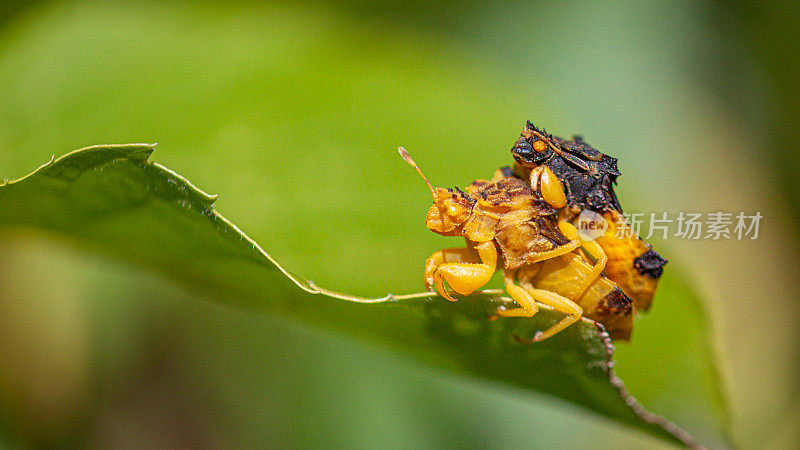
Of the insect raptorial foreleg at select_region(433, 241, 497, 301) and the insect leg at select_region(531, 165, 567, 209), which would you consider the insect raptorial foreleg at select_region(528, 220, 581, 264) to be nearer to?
the insect leg at select_region(531, 165, 567, 209)

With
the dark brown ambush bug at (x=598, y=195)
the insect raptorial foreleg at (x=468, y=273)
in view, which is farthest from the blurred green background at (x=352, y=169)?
the dark brown ambush bug at (x=598, y=195)

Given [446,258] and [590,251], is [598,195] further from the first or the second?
[446,258]

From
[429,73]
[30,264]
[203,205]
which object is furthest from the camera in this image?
[429,73]

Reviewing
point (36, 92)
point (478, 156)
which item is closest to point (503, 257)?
point (478, 156)

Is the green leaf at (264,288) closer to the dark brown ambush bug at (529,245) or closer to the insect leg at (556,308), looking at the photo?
the insect leg at (556,308)

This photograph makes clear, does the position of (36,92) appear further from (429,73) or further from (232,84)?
(429,73)

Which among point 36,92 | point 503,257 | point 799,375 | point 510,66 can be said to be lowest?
point 799,375

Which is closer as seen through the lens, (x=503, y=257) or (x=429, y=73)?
(x=503, y=257)
